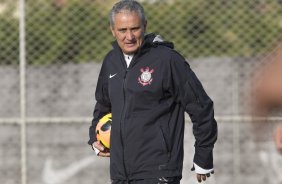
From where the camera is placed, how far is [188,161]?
7484 millimetres

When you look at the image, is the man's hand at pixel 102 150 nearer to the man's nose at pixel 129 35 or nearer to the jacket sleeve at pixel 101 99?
the jacket sleeve at pixel 101 99

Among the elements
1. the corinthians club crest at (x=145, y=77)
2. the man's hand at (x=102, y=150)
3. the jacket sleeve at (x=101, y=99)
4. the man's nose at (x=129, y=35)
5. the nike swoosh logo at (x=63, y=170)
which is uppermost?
the man's nose at (x=129, y=35)

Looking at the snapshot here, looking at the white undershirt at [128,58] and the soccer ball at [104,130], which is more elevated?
the white undershirt at [128,58]

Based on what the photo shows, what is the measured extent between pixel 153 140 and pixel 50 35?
369 cm

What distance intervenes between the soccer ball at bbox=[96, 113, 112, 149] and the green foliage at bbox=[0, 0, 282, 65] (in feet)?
9.41

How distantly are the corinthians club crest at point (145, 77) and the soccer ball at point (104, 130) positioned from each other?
0.53 m

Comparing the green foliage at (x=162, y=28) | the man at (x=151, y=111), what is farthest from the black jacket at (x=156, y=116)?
the green foliage at (x=162, y=28)

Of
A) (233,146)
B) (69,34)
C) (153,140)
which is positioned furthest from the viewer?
(69,34)

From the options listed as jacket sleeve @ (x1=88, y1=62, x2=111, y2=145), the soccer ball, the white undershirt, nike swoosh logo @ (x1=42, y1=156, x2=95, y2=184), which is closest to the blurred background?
nike swoosh logo @ (x1=42, y1=156, x2=95, y2=184)

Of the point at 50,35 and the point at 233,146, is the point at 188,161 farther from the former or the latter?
the point at 50,35

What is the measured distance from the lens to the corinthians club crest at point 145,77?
452 centimetres

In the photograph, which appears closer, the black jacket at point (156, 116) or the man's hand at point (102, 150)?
the black jacket at point (156, 116)

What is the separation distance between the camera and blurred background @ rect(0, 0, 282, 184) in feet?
24.3

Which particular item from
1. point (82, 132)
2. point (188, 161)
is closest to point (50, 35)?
point (82, 132)
